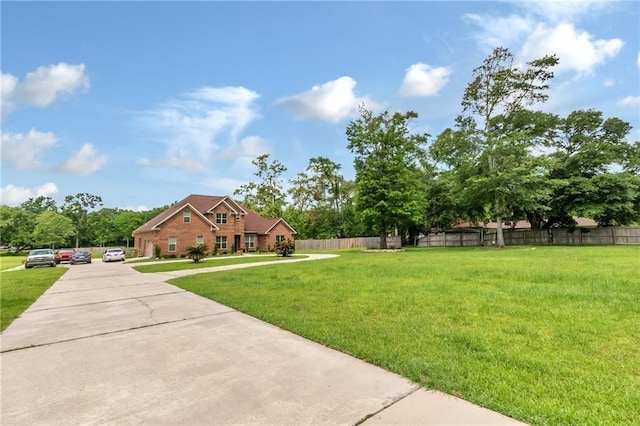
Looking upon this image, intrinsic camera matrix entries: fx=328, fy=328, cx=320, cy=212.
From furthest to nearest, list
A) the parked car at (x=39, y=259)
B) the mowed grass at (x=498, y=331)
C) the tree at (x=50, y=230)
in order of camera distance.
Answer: the tree at (x=50, y=230), the parked car at (x=39, y=259), the mowed grass at (x=498, y=331)

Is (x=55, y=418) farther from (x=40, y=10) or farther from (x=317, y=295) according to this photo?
(x=40, y=10)

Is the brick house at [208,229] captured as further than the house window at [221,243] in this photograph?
No

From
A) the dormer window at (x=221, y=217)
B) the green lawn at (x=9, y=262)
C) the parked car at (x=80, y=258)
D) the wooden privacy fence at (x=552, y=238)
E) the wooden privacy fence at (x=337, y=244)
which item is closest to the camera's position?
the green lawn at (x=9, y=262)

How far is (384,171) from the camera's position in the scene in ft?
101

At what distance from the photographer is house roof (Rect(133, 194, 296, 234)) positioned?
3166cm

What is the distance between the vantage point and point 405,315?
231 inches

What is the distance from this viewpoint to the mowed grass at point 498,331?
9.68 ft

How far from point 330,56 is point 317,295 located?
Result: 1374 centimetres

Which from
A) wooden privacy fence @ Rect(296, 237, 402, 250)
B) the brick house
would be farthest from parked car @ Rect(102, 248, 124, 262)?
wooden privacy fence @ Rect(296, 237, 402, 250)

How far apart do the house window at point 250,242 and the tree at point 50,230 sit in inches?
1492

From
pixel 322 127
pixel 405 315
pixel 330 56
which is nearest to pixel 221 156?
pixel 322 127

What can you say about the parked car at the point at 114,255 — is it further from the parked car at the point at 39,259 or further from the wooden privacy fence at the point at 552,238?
the wooden privacy fence at the point at 552,238

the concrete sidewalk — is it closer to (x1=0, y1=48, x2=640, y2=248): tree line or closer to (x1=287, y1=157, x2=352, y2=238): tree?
(x1=0, y1=48, x2=640, y2=248): tree line

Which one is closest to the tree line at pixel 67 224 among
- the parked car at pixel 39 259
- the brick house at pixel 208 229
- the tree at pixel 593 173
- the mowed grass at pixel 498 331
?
the brick house at pixel 208 229
